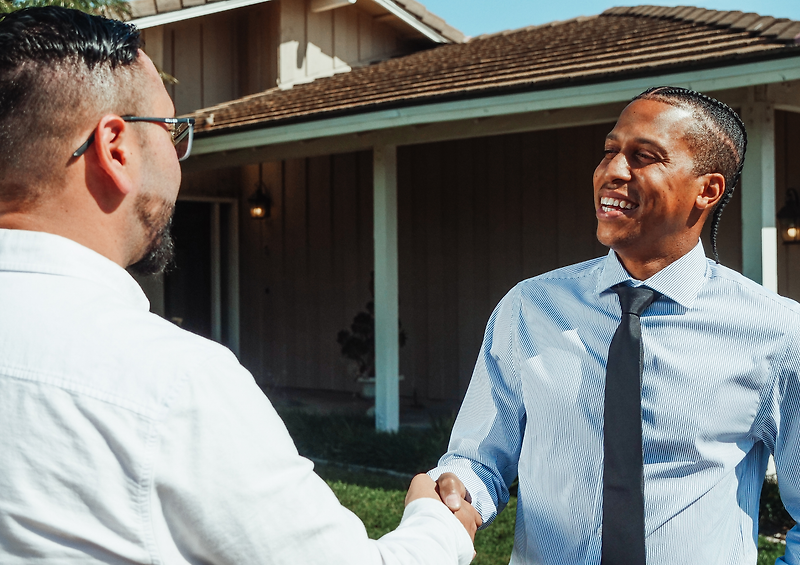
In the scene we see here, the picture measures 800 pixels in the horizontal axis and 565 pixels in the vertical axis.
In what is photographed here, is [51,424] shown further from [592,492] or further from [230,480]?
[592,492]

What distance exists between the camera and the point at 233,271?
12.2m

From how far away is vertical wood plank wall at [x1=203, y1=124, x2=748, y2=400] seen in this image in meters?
9.48

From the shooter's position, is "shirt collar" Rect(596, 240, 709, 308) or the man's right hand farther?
"shirt collar" Rect(596, 240, 709, 308)

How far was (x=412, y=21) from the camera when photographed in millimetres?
11867

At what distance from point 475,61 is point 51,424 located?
8278 millimetres

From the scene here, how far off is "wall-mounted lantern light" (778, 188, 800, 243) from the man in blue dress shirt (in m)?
6.88

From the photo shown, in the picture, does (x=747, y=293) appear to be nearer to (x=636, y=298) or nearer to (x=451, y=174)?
(x=636, y=298)

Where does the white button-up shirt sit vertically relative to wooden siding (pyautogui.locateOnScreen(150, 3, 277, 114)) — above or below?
below

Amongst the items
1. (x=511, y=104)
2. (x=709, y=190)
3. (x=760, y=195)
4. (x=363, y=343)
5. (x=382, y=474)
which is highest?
(x=511, y=104)

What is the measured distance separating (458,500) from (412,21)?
10867 mm

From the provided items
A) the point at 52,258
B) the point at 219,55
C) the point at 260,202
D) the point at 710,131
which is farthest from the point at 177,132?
the point at 219,55

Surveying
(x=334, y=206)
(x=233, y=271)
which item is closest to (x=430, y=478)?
(x=334, y=206)

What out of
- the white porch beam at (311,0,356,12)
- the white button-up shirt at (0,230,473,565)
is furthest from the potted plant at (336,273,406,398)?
the white button-up shirt at (0,230,473,565)

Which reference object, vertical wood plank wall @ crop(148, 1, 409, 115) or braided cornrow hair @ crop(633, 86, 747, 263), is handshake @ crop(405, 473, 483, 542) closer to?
braided cornrow hair @ crop(633, 86, 747, 263)
